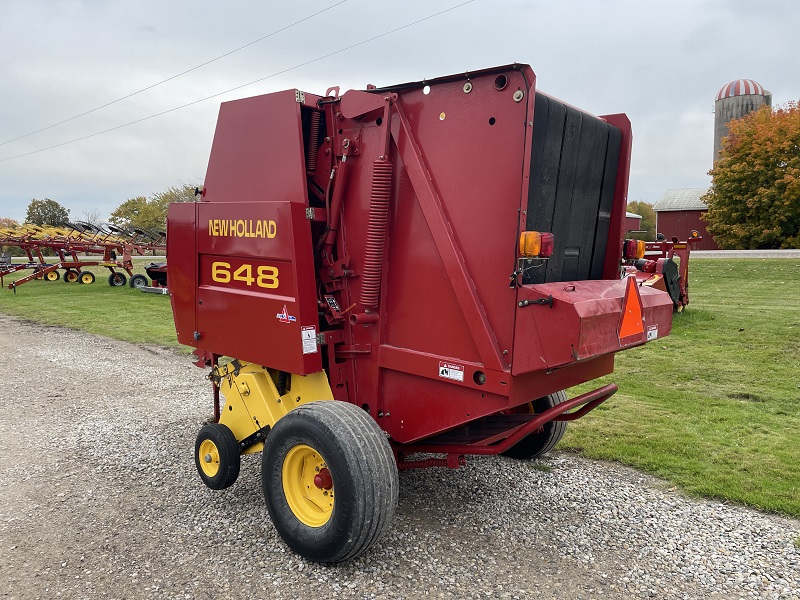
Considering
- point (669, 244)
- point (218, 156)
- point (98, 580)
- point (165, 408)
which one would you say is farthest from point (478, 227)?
point (669, 244)

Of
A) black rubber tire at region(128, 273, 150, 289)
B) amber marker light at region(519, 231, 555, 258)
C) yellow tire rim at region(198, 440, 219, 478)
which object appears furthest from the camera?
black rubber tire at region(128, 273, 150, 289)

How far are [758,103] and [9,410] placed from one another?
5240 centimetres

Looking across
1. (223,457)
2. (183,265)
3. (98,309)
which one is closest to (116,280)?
(98,309)

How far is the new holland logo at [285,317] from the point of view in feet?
11.6

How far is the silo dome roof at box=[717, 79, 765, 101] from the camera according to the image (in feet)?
149

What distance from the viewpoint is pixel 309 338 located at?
3.50m

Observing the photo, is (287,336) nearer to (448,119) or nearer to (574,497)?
(448,119)

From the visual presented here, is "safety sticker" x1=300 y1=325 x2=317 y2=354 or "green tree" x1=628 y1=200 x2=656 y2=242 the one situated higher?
"green tree" x1=628 y1=200 x2=656 y2=242

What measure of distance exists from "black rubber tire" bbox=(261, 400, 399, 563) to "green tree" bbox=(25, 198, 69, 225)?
58.1 meters

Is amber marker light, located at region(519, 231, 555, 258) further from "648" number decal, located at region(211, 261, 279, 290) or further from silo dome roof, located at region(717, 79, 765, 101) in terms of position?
silo dome roof, located at region(717, 79, 765, 101)

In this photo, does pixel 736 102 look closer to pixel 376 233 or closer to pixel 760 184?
pixel 760 184

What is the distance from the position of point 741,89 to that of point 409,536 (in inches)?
2060

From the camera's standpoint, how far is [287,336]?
357 cm

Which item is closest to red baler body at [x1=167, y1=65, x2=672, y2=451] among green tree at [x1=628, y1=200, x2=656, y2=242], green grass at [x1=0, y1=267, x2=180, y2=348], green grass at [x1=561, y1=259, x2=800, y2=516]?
green grass at [x1=561, y1=259, x2=800, y2=516]
